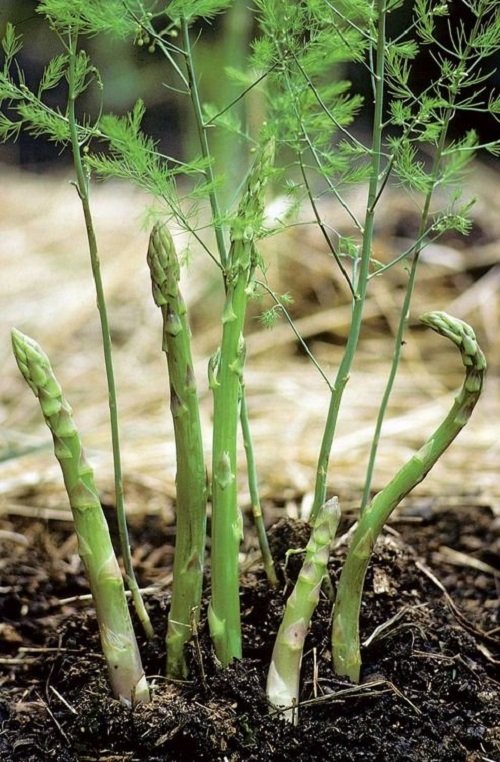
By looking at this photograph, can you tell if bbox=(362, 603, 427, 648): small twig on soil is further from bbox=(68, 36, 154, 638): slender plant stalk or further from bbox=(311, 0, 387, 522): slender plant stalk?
bbox=(68, 36, 154, 638): slender plant stalk

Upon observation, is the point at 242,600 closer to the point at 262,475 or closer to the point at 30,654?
the point at 30,654

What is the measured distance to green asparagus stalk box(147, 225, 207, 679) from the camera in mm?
1051

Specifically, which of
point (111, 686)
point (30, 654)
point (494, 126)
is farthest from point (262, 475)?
point (494, 126)

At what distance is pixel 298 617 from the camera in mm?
1096

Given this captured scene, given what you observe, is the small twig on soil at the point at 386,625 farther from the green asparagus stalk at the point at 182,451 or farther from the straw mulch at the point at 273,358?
the straw mulch at the point at 273,358

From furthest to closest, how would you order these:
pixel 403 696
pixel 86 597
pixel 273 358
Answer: pixel 273 358
pixel 86 597
pixel 403 696

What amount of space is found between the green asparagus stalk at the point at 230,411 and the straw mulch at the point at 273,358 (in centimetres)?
81

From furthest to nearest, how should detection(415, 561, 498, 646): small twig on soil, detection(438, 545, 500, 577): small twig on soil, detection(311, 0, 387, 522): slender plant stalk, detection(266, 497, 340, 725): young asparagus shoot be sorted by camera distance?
1. detection(438, 545, 500, 577): small twig on soil
2. detection(415, 561, 498, 646): small twig on soil
3. detection(266, 497, 340, 725): young asparagus shoot
4. detection(311, 0, 387, 522): slender plant stalk

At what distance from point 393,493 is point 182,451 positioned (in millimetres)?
252

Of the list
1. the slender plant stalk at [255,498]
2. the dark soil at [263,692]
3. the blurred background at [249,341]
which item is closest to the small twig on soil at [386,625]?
the dark soil at [263,692]

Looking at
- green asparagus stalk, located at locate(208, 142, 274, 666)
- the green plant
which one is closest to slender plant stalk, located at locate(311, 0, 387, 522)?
the green plant

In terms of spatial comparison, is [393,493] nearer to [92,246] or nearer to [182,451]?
[182,451]

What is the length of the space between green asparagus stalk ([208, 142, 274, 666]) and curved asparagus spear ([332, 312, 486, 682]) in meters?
0.13

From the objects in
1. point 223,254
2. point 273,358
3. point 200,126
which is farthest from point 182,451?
point 273,358
